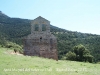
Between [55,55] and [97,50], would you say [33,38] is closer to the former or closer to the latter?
[55,55]

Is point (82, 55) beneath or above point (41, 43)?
beneath

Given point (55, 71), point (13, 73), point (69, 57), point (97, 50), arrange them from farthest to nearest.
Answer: point (97, 50) → point (69, 57) → point (55, 71) → point (13, 73)

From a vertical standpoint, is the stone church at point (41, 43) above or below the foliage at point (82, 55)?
above

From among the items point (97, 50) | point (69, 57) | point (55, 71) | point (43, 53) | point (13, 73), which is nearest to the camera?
point (13, 73)

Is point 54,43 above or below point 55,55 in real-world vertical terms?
above

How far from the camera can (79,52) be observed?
43312 millimetres

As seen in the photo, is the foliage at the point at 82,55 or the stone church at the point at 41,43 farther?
the foliage at the point at 82,55

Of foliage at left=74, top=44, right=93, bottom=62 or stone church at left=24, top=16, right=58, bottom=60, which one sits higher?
stone church at left=24, top=16, right=58, bottom=60

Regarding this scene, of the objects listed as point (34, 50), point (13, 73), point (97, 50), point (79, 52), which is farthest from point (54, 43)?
point (97, 50)

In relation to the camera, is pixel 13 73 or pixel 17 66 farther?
pixel 17 66

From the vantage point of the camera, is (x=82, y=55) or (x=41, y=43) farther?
(x=82, y=55)

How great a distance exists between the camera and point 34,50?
23.4m

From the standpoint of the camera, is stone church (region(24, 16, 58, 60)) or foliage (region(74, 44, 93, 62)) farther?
foliage (region(74, 44, 93, 62))

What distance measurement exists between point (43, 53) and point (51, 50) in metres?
1.07
